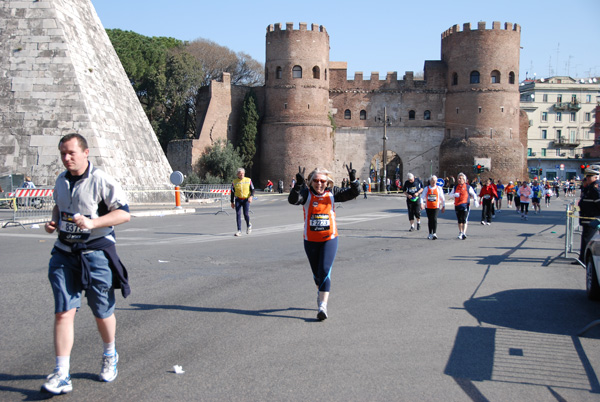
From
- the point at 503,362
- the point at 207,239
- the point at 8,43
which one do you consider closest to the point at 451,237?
the point at 207,239

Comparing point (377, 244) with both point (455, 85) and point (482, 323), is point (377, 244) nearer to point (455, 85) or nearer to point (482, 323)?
point (482, 323)

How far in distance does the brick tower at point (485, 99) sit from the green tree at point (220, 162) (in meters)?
22.6

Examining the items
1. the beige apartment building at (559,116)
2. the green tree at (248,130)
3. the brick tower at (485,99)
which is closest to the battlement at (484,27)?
the brick tower at (485,99)

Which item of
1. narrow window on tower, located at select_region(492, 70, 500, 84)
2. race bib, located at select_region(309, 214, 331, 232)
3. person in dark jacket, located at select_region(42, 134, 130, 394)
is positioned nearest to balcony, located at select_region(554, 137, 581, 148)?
narrow window on tower, located at select_region(492, 70, 500, 84)

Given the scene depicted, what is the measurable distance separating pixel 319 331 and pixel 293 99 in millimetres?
52195

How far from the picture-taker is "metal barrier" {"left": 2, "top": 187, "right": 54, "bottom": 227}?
1741 cm

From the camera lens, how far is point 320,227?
6277mm

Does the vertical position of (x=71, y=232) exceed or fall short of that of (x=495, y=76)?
it falls short

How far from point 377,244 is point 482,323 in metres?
7.14

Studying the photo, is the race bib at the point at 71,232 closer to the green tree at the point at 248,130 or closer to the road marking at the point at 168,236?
the road marking at the point at 168,236

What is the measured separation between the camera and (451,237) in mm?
15211

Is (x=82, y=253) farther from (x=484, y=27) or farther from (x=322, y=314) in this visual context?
(x=484, y=27)

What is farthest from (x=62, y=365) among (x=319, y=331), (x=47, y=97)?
(x=47, y=97)

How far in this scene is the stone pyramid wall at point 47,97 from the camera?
2308cm
